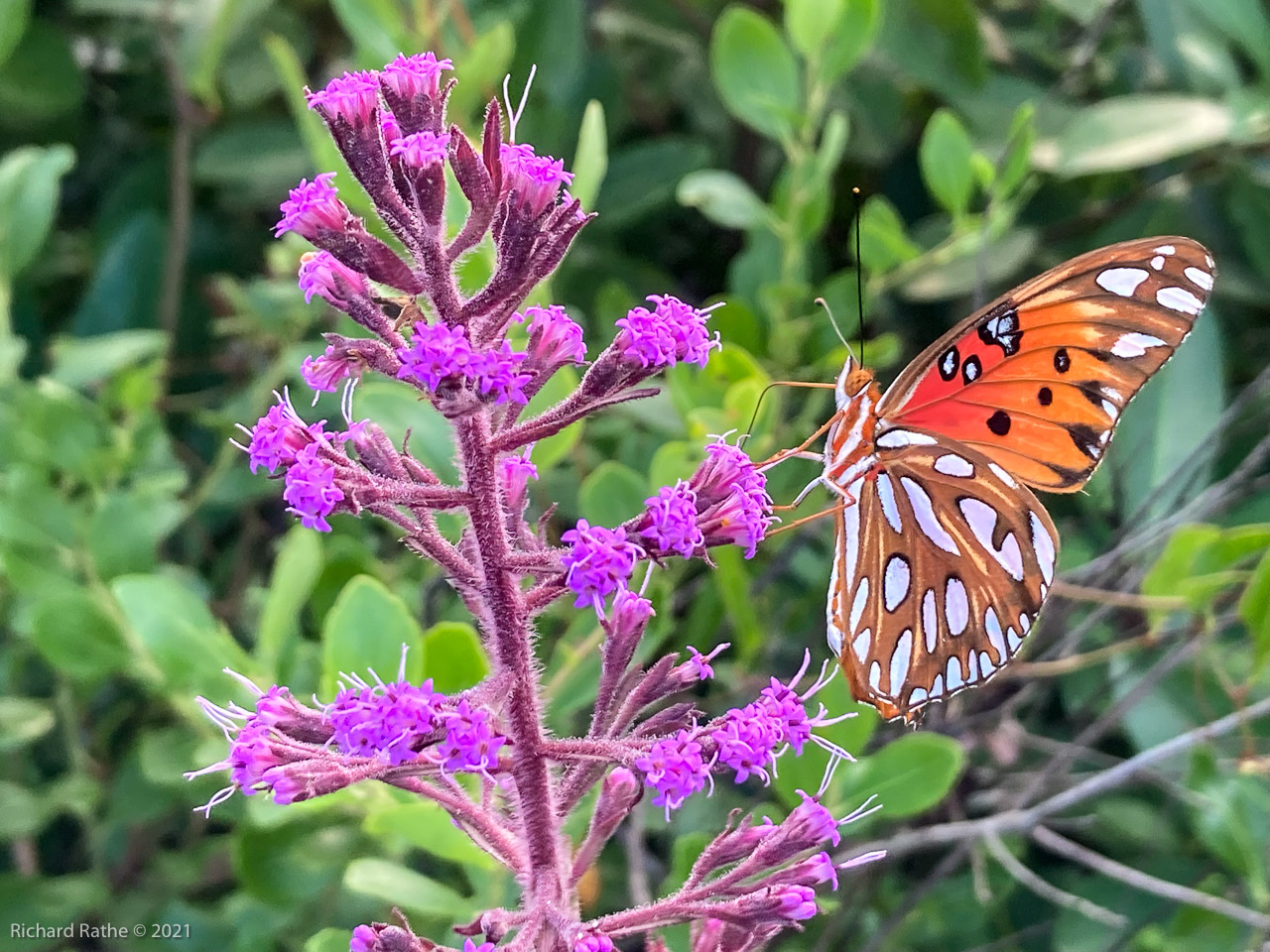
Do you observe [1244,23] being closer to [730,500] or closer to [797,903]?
[730,500]

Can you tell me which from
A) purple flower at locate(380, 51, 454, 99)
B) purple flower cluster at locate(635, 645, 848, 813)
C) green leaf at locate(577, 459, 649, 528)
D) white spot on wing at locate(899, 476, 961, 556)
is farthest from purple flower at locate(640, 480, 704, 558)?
white spot on wing at locate(899, 476, 961, 556)

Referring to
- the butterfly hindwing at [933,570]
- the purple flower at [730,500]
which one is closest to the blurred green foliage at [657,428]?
the butterfly hindwing at [933,570]

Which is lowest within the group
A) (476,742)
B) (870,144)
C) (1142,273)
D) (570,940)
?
(570,940)

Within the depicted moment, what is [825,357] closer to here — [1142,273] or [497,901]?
[1142,273]

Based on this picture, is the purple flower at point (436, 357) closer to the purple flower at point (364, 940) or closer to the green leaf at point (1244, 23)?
the purple flower at point (364, 940)

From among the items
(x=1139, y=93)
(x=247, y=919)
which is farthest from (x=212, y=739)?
(x=1139, y=93)

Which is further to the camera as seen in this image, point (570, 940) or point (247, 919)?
point (247, 919)
